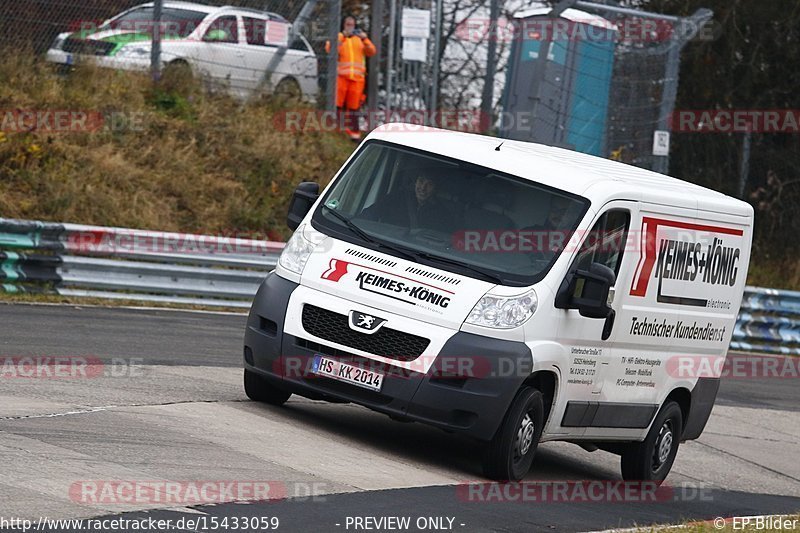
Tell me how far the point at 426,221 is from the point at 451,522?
2.72 m

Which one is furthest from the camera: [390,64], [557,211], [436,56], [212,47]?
[436,56]

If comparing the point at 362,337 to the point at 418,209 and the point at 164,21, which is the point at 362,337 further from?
the point at 164,21

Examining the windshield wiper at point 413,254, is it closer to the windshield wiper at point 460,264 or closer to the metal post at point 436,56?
the windshield wiper at point 460,264

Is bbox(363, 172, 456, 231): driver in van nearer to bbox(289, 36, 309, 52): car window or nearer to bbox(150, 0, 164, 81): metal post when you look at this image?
bbox(150, 0, 164, 81): metal post

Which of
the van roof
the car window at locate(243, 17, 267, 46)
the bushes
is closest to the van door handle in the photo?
the van roof

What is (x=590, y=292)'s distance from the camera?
922cm

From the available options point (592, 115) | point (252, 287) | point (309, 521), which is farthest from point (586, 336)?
point (592, 115)

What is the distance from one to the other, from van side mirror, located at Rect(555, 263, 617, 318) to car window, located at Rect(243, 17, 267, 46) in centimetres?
1463

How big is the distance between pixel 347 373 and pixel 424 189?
1.57 m

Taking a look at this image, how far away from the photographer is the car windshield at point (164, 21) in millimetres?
21875

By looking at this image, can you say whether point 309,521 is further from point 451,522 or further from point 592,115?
point 592,115

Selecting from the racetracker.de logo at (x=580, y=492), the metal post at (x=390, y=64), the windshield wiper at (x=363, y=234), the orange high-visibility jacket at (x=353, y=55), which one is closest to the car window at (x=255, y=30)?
the orange high-visibility jacket at (x=353, y=55)

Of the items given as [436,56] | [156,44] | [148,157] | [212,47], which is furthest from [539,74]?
[148,157]

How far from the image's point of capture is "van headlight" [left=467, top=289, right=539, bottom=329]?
8.99 m
